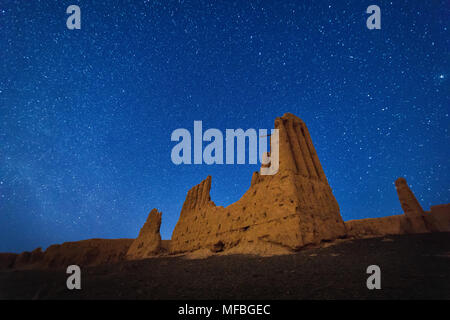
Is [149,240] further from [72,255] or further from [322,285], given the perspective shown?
[322,285]

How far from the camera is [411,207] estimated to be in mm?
25719

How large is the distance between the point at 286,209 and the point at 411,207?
23.1 metres

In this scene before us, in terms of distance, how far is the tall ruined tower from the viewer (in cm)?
1512

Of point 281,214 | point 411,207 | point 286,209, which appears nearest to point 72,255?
point 281,214

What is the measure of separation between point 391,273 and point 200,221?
24624 millimetres

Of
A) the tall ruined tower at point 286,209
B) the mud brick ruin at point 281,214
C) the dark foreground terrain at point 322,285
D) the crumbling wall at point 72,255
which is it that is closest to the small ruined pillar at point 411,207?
the mud brick ruin at point 281,214

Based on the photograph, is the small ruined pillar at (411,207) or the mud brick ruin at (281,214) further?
the small ruined pillar at (411,207)

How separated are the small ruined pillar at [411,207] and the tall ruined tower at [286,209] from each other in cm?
1606

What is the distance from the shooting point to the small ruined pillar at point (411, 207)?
Answer: 2448 cm

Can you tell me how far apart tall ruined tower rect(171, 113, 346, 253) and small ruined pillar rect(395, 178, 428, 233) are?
16064mm

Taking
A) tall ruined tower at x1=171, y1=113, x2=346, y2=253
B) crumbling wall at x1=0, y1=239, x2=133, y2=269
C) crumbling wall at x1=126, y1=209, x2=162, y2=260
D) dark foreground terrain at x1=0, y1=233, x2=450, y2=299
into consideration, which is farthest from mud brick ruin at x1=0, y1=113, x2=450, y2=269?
crumbling wall at x1=0, y1=239, x2=133, y2=269

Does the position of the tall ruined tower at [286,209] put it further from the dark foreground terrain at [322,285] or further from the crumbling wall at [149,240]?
the crumbling wall at [149,240]

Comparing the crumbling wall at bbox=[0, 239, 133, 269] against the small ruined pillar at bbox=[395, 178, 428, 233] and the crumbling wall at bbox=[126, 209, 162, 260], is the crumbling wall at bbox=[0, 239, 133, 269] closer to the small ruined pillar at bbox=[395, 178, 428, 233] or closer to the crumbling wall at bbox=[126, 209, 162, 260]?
the crumbling wall at bbox=[126, 209, 162, 260]
